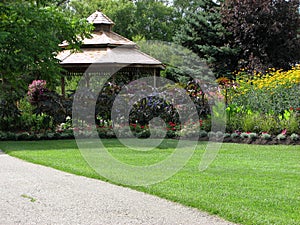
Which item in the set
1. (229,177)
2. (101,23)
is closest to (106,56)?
(101,23)

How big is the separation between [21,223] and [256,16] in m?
17.6

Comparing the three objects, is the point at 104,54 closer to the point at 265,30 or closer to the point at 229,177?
the point at 265,30

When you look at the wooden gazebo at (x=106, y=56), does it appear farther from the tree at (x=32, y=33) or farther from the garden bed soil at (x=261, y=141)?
the garden bed soil at (x=261, y=141)

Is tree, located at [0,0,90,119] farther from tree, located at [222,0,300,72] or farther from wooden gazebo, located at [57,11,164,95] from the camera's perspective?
tree, located at [222,0,300,72]

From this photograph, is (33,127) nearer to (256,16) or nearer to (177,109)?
(177,109)

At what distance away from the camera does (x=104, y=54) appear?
53.2 ft

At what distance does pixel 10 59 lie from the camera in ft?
38.5

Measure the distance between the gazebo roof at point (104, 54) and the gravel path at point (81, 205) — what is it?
9259mm

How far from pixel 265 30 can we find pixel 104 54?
326 inches

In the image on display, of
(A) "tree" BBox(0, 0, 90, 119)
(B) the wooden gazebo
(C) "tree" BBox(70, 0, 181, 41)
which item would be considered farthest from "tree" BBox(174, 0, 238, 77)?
(C) "tree" BBox(70, 0, 181, 41)

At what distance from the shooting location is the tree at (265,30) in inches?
805

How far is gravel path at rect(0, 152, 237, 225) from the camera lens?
462 cm

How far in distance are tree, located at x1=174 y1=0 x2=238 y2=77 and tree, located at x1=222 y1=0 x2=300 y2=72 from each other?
0.75 metres

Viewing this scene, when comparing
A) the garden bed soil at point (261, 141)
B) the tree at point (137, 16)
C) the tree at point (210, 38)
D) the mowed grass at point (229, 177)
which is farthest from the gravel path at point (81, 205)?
the tree at point (137, 16)
